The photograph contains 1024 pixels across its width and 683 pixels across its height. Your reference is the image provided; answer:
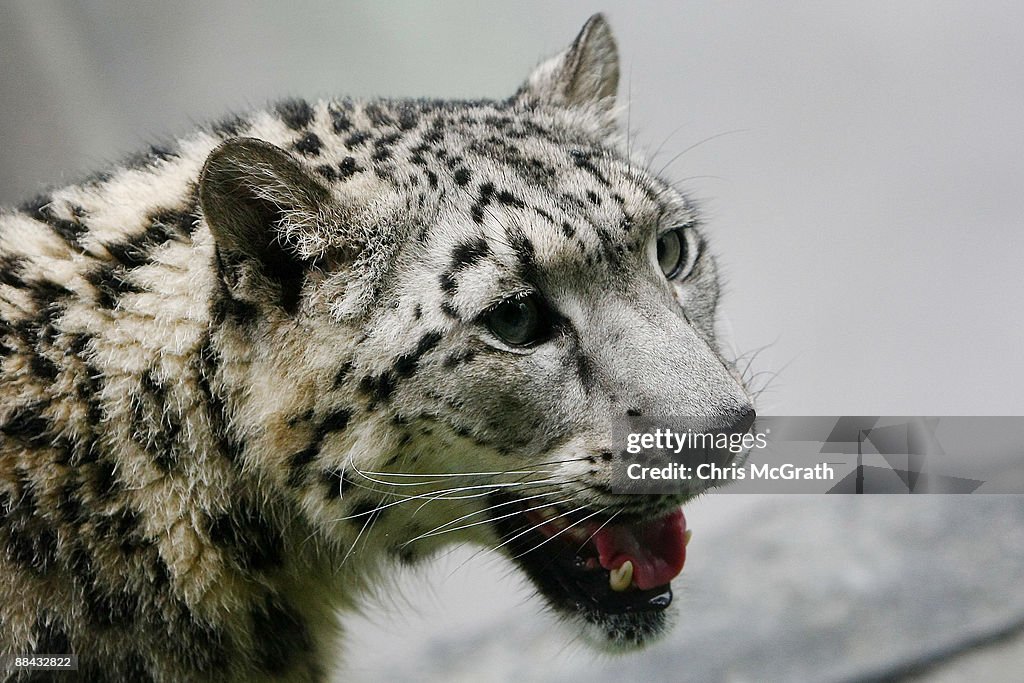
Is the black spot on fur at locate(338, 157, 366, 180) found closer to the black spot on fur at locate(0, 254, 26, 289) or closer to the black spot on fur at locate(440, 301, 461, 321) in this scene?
the black spot on fur at locate(440, 301, 461, 321)

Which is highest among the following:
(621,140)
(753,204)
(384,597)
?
(753,204)

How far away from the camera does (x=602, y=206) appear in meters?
2.67

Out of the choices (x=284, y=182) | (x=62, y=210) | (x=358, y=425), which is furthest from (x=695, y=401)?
(x=62, y=210)

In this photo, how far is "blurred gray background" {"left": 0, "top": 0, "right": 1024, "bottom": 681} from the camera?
6711 mm

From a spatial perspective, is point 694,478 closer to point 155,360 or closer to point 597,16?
point 155,360

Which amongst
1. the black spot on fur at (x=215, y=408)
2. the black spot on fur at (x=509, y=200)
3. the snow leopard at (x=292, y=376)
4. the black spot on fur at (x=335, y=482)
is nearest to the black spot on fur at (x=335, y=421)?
the snow leopard at (x=292, y=376)

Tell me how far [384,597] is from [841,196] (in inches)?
216

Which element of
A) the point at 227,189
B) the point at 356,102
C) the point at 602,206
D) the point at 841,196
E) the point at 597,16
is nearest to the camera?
the point at 227,189

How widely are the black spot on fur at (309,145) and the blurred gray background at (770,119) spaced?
3954 mm

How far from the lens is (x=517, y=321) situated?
256 centimetres

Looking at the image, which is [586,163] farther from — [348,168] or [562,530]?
[562,530]

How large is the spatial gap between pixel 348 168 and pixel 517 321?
2.09 feet

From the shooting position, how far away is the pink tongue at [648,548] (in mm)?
2773

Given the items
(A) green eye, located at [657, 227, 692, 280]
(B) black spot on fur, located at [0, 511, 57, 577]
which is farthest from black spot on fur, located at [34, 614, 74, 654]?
(A) green eye, located at [657, 227, 692, 280]
